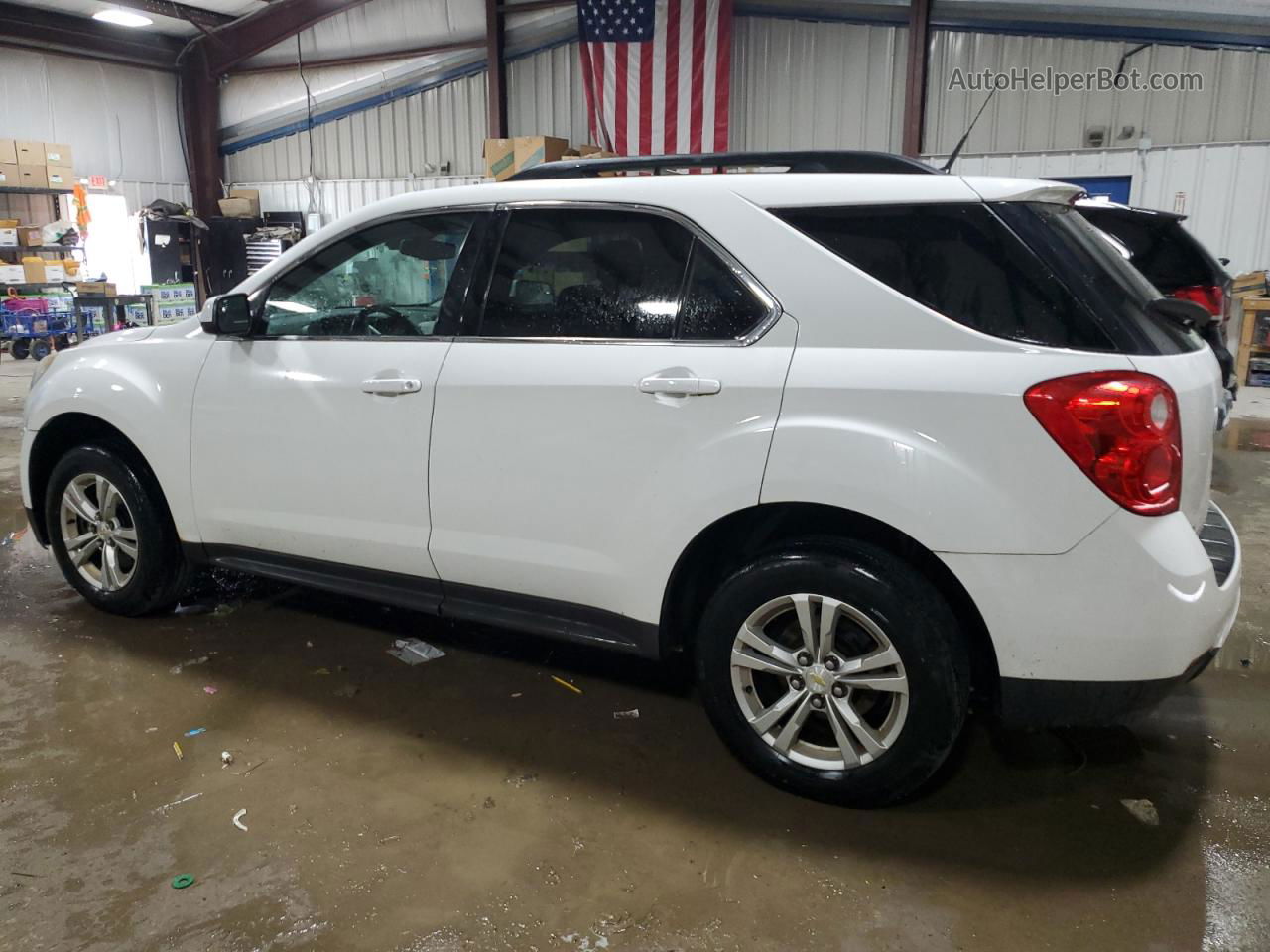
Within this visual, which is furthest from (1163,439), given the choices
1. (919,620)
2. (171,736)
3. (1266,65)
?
(1266,65)

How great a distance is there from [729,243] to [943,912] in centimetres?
161

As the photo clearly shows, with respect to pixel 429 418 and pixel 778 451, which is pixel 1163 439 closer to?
pixel 778 451

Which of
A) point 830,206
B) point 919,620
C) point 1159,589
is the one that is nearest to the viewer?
point 1159,589

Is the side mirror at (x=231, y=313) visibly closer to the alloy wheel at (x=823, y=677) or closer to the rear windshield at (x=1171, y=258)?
the alloy wheel at (x=823, y=677)

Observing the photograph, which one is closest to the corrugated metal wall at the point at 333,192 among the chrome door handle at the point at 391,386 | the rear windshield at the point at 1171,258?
the rear windshield at the point at 1171,258

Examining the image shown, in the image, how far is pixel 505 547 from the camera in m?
2.64

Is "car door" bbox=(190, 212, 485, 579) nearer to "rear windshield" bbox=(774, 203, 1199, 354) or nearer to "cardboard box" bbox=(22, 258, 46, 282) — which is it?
"rear windshield" bbox=(774, 203, 1199, 354)

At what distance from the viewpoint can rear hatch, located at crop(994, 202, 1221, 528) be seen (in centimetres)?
200

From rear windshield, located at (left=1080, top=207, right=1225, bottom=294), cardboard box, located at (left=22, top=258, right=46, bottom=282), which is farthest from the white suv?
cardboard box, located at (left=22, top=258, right=46, bottom=282)

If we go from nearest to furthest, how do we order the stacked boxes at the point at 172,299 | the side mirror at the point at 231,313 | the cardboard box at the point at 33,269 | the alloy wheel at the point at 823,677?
1. the alloy wheel at the point at 823,677
2. the side mirror at the point at 231,313
3. the cardboard box at the point at 33,269
4. the stacked boxes at the point at 172,299

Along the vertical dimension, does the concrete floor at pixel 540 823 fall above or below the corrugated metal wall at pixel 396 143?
below

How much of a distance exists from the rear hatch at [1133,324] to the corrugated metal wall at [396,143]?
1297cm

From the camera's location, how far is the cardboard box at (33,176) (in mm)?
13008

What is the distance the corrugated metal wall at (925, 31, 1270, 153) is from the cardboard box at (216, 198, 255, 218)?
11.2 m
